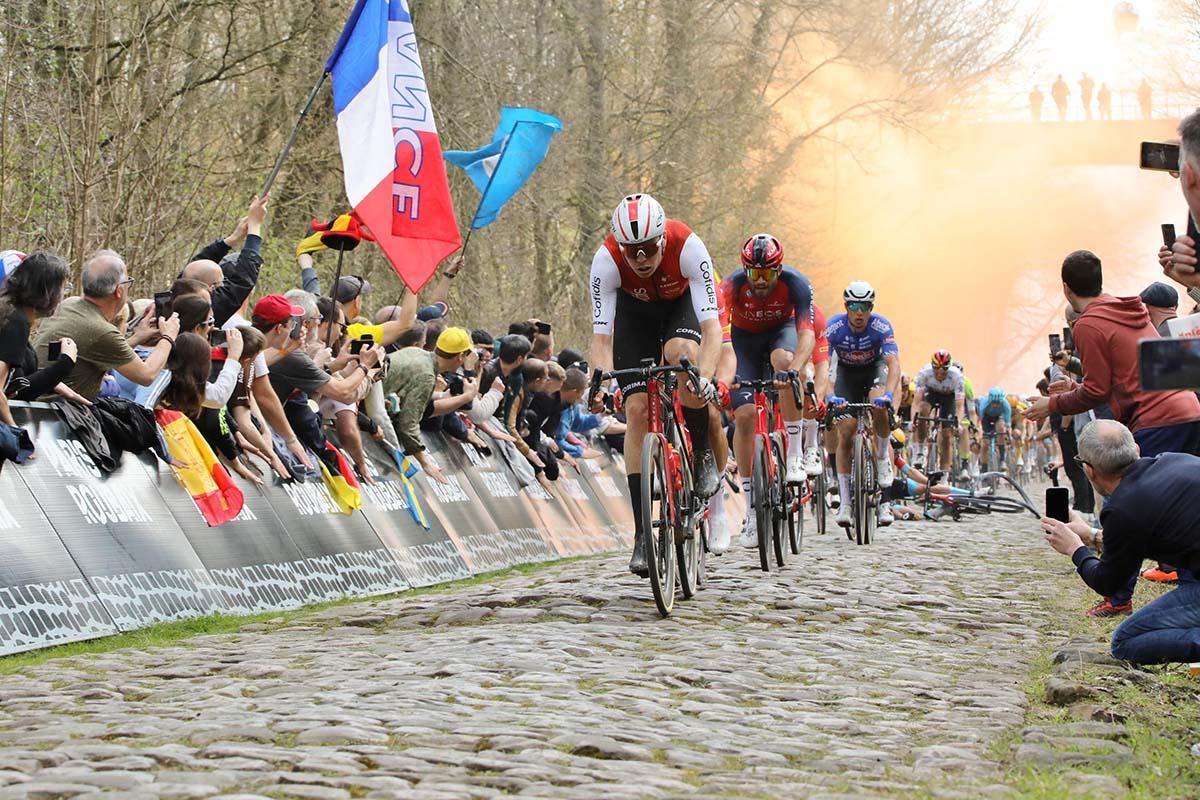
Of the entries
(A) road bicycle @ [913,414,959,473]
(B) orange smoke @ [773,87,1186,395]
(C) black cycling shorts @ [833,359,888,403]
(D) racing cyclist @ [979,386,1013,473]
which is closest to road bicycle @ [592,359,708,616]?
(C) black cycling shorts @ [833,359,888,403]

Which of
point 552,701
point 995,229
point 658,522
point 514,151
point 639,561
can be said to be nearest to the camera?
point 552,701

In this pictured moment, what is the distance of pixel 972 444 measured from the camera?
110ft

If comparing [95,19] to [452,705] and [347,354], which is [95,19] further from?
[452,705]

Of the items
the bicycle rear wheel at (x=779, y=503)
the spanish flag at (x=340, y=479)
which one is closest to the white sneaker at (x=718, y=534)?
the bicycle rear wheel at (x=779, y=503)

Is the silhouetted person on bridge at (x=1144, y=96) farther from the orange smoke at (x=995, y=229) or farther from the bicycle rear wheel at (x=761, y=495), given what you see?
the bicycle rear wheel at (x=761, y=495)

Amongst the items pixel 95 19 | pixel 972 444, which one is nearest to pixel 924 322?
pixel 972 444

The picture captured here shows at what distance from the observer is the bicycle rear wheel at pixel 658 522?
31.9ft

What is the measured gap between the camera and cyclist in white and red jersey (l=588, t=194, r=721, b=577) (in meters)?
10.4

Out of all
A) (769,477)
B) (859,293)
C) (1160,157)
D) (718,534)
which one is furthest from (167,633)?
(859,293)

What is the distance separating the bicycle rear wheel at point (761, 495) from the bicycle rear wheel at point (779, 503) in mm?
203

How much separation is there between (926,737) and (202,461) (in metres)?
6.19

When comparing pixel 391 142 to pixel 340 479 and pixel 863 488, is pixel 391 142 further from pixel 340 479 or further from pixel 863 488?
pixel 863 488

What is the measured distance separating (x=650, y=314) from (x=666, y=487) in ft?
5.45

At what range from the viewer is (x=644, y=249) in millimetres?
10555
